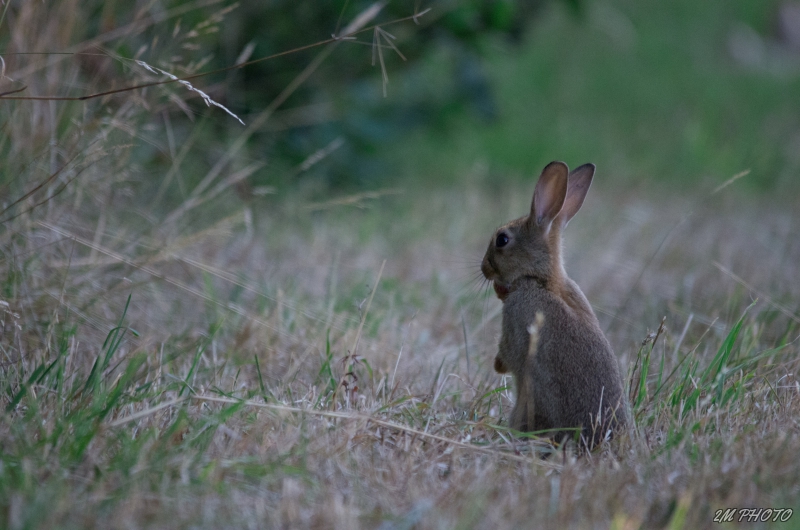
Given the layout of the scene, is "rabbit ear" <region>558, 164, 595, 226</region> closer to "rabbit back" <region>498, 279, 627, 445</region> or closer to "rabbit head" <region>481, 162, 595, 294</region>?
"rabbit head" <region>481, 162, 595, 294</region>

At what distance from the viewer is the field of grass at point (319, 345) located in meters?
2.07

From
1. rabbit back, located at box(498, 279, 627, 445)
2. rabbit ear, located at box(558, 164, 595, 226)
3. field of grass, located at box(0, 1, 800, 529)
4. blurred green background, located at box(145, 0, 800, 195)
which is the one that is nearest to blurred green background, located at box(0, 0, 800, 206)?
blurred green background, located at box(145, 0, 800, 195)

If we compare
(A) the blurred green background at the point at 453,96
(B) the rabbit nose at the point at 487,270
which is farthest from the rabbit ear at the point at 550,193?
(A) the blurred green background at the point at 453,96

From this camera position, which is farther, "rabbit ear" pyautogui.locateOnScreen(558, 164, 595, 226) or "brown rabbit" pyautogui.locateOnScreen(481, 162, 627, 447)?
"rabbit ear" pyautogui.locateOnScreen(558, 164, 595, 226)

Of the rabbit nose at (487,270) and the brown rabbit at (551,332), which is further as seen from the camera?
the rabbit nose at (487,270)

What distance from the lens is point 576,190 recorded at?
337 centimetres

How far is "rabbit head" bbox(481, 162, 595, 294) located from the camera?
3.15 meters

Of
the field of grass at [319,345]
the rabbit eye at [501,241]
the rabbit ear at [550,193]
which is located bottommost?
the field of grass at [319,345]

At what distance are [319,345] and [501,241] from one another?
0.84m

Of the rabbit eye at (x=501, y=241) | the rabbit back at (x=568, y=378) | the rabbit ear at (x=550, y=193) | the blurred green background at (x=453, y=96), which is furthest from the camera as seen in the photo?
the blurred green background at (x=453, y=96)

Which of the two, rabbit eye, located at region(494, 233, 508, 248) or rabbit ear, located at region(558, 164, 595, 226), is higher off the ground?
rabbit ear, located at region(558, 164, 595, 226)

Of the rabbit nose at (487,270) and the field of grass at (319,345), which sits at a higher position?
the rabbit nose at (487,270)

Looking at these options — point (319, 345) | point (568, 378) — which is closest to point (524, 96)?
point (319, 345)

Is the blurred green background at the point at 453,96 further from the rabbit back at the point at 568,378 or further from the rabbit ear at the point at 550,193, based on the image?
the rabbit back at the point at 568,378
